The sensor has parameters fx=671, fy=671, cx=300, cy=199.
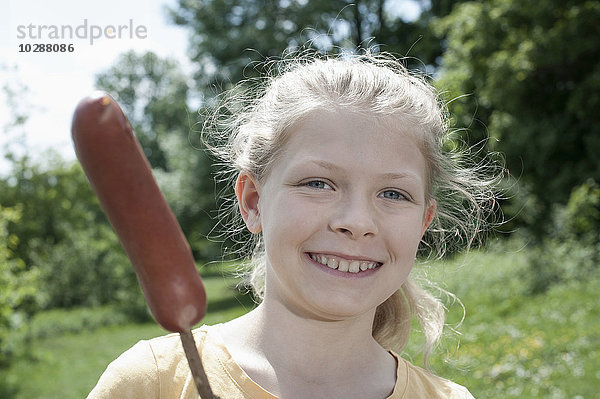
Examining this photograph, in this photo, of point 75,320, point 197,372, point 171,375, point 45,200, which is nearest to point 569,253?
point 171,375

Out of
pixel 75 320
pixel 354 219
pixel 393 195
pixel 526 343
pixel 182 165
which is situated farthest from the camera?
pixel 182 165

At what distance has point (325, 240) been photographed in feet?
5.45

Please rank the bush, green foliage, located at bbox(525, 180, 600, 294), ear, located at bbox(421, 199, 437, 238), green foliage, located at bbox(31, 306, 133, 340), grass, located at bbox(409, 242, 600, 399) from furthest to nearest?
the bush
green foliage, located at bbox(31, 306, 133, 340)
green foliage, located at bbox(525, 180, 600, 294)
grass, located at bbox(409, 242, 600, 399)
ear, located at bbox(421, 199, 437, 238)

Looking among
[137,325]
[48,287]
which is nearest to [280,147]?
[137,325]

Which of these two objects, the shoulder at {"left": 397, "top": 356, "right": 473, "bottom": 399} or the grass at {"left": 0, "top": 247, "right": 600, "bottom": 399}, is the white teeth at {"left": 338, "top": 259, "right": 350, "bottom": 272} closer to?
the shoulder at {"left": 397, "top": 356, "right": 473, "bottom": 399}

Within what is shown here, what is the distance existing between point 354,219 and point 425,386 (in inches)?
24.4

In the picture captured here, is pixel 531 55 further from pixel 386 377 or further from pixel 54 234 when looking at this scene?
pixel 386 377

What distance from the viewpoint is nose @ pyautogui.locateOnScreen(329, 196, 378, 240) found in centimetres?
164

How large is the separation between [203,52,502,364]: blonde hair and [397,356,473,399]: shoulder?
0.23m

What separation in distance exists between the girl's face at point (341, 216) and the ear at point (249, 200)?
0.15 m

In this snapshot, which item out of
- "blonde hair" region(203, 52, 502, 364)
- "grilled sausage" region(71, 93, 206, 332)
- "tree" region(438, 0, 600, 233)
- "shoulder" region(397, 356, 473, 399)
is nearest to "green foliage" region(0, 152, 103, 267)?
"tree" region(438, 0, 600, 233)

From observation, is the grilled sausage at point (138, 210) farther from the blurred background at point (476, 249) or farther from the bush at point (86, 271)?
the bush at point (86, 271)

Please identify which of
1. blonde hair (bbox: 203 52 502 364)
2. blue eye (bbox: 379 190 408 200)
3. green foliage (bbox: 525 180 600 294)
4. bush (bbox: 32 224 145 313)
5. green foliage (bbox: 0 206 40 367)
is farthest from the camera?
bush (bbox: 32 224 145 313)

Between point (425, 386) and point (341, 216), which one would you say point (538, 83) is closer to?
point (425, 386)
